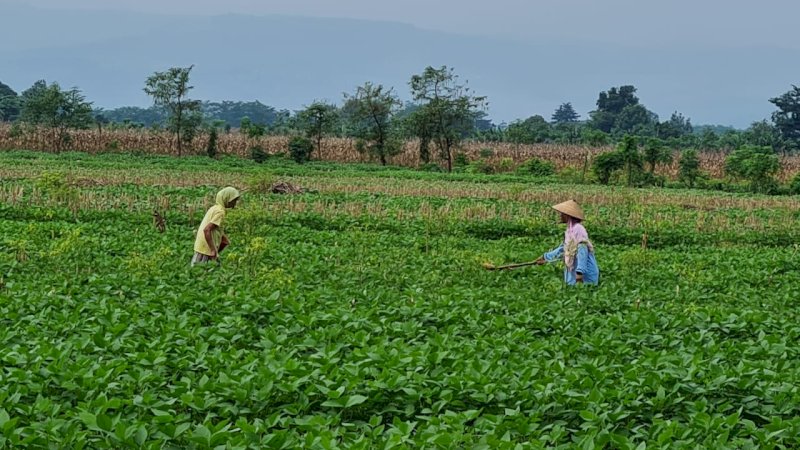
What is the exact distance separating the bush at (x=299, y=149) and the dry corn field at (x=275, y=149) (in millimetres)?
1739

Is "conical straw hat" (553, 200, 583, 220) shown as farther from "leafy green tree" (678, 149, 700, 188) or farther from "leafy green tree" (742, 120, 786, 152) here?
"leafy green tree" (742, 120, 786, 152)

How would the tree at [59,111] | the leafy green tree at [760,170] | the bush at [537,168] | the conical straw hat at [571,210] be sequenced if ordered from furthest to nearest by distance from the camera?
the tree at [59,111]
the bush at [537,168]
the leafy green tree at [760,170]
the conical straw hat at [571,210]

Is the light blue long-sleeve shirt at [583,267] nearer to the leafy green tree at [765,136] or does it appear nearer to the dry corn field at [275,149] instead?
the dry corn field at [275,149]

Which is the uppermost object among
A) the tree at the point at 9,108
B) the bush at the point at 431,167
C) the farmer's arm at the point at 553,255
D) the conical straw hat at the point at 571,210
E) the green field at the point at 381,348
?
the tree at the point at 9,108

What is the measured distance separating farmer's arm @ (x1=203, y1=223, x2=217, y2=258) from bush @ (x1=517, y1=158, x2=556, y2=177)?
33.8 metres

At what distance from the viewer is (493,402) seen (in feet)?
18.1

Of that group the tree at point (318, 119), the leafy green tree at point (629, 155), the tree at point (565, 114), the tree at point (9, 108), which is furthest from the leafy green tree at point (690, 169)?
the tree at point (565, 114)

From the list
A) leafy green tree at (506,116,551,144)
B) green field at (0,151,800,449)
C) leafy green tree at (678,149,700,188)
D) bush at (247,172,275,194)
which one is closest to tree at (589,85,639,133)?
leafy green tree at (506,116,551,144)

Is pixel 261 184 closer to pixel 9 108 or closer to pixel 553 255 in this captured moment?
pixel 553 255

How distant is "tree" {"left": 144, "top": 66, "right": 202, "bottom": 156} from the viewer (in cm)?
4544

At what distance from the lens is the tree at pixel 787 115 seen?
67.3 meters

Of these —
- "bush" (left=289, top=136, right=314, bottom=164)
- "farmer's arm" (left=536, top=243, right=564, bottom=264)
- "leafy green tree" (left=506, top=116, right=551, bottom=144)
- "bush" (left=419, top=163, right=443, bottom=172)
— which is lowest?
"farmer's arm" (left=536, top=243, right=564, bottom=264)

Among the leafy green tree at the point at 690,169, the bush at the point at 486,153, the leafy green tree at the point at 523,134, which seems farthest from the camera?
the leafy green tree at the point at 523,134

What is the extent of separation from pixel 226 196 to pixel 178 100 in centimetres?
3709
